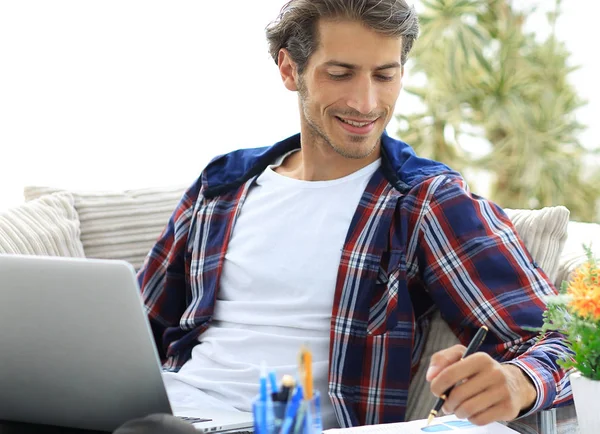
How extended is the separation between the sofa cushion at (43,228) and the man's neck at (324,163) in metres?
0.51

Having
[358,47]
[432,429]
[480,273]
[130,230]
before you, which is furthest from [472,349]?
[130,230]

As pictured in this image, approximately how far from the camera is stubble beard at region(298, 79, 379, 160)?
1.63m

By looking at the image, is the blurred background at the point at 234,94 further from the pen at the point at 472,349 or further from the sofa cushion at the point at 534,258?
the pen at the point at 472,349

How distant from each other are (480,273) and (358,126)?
1.21ft

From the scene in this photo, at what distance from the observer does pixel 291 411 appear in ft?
2.63

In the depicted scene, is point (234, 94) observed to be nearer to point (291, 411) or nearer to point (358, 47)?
point (358, 47)

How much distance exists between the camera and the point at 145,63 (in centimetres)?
334

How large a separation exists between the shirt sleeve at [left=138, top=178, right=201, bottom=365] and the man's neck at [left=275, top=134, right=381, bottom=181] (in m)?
0.26

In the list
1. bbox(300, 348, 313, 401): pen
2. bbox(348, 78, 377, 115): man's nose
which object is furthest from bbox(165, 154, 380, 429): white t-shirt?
bbox(300, 348, 313, 401): pen

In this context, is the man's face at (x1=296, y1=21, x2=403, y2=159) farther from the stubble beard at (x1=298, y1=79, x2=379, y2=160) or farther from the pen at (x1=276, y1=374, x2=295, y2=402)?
the pen at (x1=276, y1=374, x2=295, y2=402)

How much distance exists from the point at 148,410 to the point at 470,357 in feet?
1.33

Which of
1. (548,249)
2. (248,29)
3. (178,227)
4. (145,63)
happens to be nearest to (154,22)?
(145,63)

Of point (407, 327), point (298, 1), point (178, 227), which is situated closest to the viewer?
point (407, 327)

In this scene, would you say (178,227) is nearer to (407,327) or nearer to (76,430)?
(407,327)
